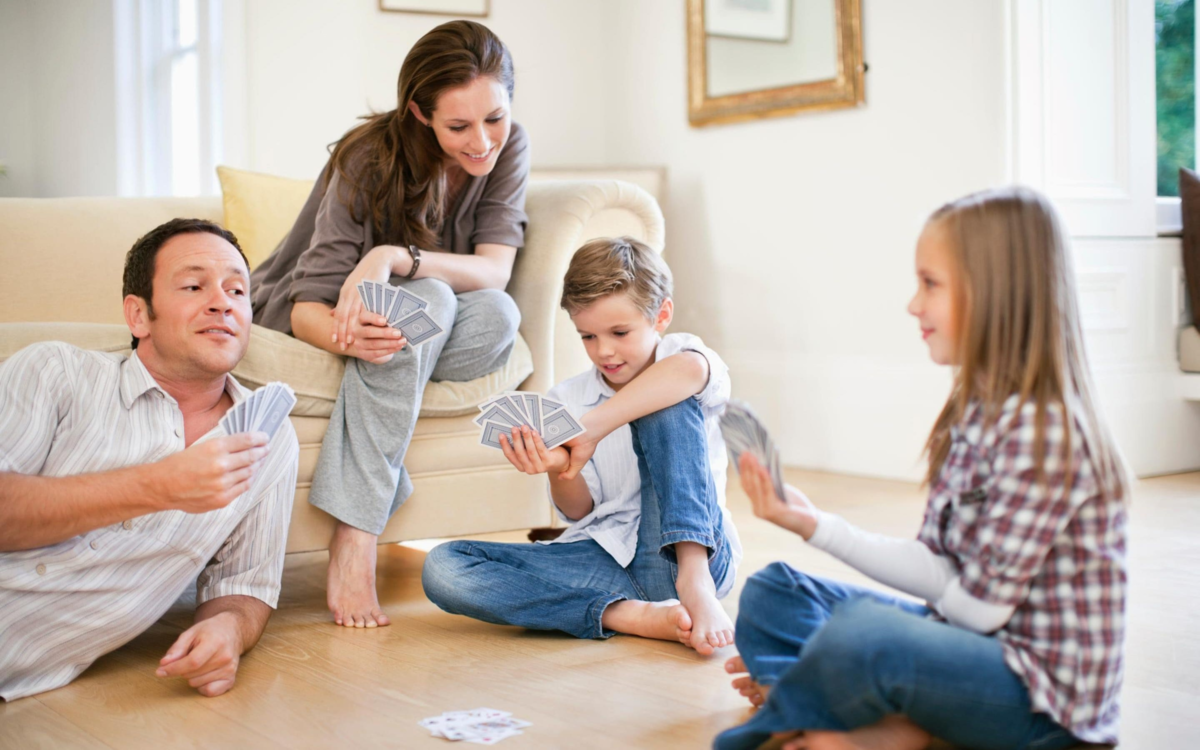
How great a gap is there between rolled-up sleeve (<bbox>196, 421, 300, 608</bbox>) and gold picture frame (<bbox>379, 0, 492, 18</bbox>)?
10.2 ft

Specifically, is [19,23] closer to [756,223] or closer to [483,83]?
[756,223]

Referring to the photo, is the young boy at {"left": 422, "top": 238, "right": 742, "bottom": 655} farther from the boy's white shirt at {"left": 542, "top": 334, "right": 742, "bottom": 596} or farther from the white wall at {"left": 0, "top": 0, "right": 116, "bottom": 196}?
the white wall at {"left": 0, "top": 0, "right": 116, "bottom": 196}

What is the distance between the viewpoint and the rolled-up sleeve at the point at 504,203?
249 centimetres

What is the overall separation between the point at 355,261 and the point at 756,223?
2267 mm

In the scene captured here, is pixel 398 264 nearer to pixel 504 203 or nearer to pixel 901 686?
pixel 504 203

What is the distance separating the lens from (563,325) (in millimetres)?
2684

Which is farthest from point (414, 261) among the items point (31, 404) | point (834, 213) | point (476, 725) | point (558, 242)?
point (834, 213)

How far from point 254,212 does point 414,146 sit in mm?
830

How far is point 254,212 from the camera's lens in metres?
2.97

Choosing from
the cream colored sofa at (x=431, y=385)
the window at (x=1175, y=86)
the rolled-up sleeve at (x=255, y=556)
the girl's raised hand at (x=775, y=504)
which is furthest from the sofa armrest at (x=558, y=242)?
the window at (x=1175, y=86)

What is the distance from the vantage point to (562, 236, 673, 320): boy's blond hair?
1983 mm

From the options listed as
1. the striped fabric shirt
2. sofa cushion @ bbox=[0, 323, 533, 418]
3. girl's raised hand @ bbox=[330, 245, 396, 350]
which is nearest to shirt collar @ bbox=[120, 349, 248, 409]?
the striped fabric shirt

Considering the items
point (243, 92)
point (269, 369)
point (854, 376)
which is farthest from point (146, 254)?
point (243, 92)

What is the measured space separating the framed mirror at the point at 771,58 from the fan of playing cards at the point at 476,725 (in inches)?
112
